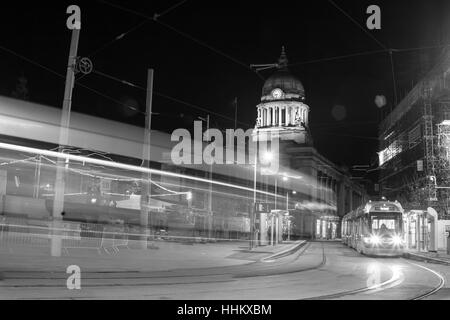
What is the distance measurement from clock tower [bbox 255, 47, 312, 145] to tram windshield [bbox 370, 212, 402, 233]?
7958cm

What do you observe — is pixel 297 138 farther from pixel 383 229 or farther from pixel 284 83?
pixel 383 229

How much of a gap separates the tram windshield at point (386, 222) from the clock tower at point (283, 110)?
261 feet

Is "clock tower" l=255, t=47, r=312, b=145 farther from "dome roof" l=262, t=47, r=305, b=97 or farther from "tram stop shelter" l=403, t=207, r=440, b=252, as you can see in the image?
"tram stop shelter" l=403, t=207, r=440, b=252

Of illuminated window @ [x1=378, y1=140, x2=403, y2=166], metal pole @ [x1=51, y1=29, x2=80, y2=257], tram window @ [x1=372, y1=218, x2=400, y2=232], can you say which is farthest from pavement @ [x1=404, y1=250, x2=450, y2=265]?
illuminated window @ [x1=378, y1=140, x2=403, y2=166]

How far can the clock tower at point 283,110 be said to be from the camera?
112812 millimetres

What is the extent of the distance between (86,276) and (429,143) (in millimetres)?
39457

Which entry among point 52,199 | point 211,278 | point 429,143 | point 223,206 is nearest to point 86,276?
point 211,278

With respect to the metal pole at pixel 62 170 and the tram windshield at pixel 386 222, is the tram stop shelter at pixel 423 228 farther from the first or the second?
the metal pole at pixel 62 170

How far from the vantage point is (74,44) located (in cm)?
2069

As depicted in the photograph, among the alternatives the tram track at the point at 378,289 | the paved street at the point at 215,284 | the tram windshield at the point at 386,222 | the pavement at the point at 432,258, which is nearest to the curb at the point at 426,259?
the pavement at the point at 432,258

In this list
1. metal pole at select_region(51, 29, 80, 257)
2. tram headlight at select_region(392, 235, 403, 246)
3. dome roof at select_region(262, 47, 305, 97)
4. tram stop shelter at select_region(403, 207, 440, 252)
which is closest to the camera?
metal pole at select_region(51, 29, 80, 257)

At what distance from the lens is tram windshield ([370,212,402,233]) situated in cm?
3125

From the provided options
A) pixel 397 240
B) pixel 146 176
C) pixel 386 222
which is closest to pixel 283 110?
pixel 386 222
